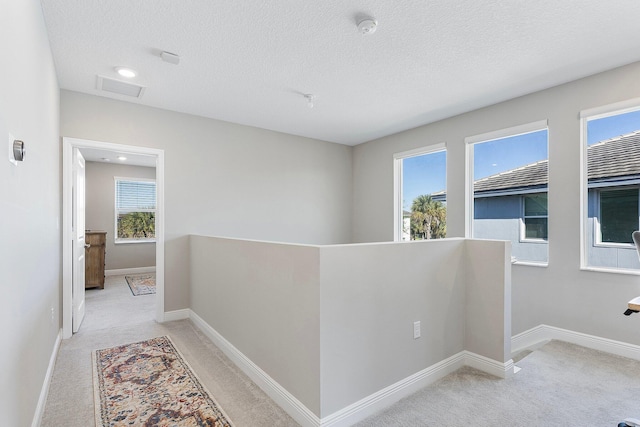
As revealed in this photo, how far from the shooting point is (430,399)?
7.18ft

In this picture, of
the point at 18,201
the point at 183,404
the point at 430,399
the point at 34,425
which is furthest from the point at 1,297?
the point at 430,399

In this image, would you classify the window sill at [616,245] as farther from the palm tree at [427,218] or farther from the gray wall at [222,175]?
the gray wall at [222,175]

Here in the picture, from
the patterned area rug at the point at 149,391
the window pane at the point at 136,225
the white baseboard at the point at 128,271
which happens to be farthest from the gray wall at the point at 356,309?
the window pane at the point at 136,225

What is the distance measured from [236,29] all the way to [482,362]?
3.24 metres

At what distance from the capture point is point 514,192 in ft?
12.1

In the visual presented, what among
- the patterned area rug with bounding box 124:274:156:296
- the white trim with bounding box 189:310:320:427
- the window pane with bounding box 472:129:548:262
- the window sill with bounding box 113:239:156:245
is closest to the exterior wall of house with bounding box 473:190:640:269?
the window pane with bounding box 472:129:548:262

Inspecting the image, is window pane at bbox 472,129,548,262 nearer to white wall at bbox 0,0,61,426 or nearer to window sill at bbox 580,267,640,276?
window sill at bbox 580,267,640,276

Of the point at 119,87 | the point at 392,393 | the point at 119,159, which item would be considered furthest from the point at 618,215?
the point at 119,159

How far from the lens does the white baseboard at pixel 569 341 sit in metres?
2.81

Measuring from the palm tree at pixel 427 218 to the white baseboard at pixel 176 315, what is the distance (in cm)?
342

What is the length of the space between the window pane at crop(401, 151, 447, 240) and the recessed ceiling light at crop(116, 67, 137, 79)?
12.4ft

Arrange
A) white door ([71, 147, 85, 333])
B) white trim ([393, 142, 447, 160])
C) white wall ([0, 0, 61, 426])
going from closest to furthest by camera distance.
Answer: white wall ([0, 0, 61, 426]) → white door ([71, 147, 85, 333]) → white trim ([393, 142, 447, 160])

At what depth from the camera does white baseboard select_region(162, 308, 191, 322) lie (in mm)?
3873

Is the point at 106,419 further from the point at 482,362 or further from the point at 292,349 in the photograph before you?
the point at 482,362
